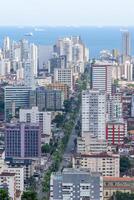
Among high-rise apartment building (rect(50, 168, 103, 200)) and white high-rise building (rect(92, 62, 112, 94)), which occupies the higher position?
high-rise apartment building (rect(50, 168, 103, 200))

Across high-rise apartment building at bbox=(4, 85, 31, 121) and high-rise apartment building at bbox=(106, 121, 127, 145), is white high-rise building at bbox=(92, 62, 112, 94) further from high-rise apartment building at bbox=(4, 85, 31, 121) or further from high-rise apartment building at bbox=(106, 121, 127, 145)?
high-rise apartment building at bbox=(106, 121, 127, 145)

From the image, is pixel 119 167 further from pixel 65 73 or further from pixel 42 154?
pixel 65 73

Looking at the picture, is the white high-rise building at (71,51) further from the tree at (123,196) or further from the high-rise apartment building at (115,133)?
the tree at (123,196)

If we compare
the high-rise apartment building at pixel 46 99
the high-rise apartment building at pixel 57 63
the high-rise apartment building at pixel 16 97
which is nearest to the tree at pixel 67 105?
the high-rise apartment building at pixel 46 99

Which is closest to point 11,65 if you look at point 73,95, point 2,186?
point 73,95

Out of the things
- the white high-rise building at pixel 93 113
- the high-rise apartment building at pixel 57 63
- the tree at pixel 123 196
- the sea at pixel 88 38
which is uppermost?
the white high-rise building at pixel 93 113

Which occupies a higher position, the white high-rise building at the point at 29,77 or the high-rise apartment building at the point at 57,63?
the white high-rise building at the point at 29,77

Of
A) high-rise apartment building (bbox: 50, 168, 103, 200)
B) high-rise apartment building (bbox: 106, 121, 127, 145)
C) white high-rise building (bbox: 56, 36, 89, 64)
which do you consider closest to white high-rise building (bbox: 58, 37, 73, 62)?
white high-rise building (bbox: 56, 36, 89, 64)
